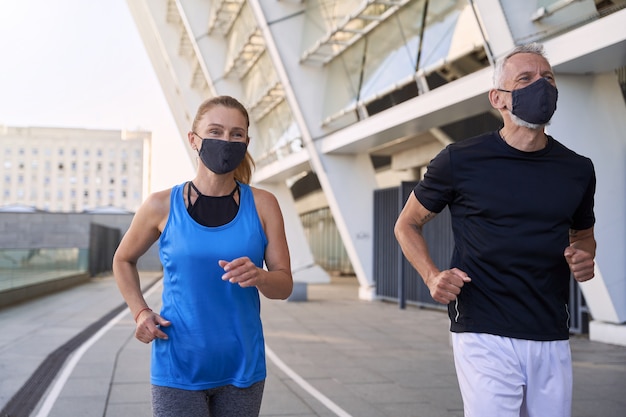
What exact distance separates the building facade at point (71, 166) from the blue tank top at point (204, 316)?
465ft

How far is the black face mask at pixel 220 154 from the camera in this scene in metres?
2.99

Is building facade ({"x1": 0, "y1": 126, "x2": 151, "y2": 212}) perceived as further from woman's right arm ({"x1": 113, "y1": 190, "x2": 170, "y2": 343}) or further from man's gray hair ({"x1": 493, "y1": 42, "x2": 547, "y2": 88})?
man's gray hair ({"x1": 493, "y1": 42, "x2": 547, "y2": 88})

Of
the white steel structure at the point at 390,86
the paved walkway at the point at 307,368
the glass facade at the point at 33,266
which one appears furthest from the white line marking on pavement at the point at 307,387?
the glass facade at the point at 33,266

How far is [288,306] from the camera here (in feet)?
60.1

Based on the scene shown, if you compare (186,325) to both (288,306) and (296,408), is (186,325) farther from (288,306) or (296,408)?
(288,306)

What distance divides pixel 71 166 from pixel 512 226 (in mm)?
148233

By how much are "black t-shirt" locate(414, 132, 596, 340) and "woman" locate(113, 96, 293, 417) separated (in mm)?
778

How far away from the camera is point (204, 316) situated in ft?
9.08

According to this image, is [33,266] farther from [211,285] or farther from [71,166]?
[71,166]

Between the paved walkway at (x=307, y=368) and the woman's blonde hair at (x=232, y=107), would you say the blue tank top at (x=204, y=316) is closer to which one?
the woman's blonde hair at (x=232, y=107)

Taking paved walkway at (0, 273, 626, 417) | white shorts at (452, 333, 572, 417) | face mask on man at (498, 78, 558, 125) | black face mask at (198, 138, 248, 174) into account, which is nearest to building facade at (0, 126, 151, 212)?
paved walkway at (0, 273, 626, 417)

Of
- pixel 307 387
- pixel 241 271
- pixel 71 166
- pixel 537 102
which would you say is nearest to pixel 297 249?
pixel 307 387

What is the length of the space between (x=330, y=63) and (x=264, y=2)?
307 centimetres

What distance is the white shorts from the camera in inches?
110
